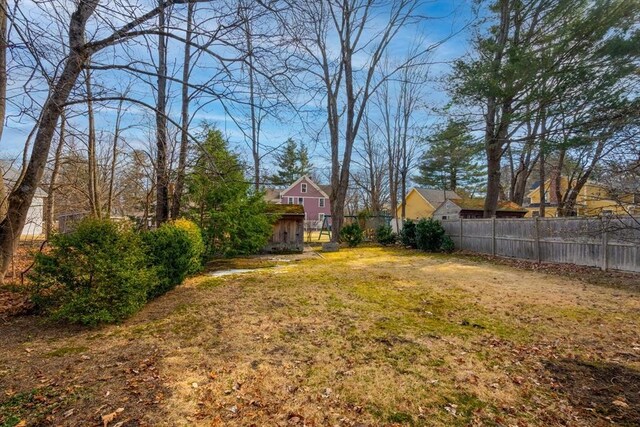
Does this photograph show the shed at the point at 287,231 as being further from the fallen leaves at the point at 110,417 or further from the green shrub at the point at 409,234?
the fallen leaves at the point at 110,417

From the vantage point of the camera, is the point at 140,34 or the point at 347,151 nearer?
the point at 140,34

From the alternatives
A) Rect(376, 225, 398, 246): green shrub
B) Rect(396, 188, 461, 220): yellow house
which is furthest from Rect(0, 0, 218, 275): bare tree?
Rect(396, 188, 461, 220): yellow house

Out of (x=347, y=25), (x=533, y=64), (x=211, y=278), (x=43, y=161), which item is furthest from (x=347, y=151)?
(x=43, y=161)

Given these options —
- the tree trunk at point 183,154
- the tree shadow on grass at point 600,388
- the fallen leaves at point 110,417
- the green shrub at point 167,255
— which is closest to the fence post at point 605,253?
the tree shadow on grass at point 600,388

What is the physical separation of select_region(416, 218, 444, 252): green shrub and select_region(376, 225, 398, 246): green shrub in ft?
8.65

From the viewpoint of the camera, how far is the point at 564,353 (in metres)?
3.45

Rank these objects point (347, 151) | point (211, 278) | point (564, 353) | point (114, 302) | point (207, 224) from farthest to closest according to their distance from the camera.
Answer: point (347, 151)
point (207, 224)
point (211, 278)
point (114, 302)
point (564, 353)

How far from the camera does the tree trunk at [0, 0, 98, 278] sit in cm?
407

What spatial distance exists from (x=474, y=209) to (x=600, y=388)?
22.7m

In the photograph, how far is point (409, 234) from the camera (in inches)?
614

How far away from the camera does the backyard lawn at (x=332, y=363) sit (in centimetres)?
240

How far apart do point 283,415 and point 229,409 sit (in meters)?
0.42

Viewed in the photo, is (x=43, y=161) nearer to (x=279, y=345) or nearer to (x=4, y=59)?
(x=4, y=59)

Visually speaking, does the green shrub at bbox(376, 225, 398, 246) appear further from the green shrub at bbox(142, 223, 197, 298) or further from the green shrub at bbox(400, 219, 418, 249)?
the green shrub at bbox(142, 223, 197, 298)
